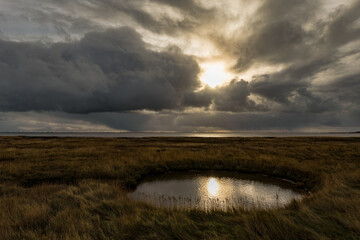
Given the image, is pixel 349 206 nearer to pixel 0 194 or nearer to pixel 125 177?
pixel 125 177

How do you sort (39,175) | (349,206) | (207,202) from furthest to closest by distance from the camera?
1. (39,175)
2. (207,202)
3. (349,206)

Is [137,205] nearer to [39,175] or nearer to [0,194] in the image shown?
[0,194]

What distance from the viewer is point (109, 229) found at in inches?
245

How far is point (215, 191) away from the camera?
1302 centimetres

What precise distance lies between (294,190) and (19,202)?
1710 centimetres

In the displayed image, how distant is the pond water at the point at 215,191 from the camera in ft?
34.5

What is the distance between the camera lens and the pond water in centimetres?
1052

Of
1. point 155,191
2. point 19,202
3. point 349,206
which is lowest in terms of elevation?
point 155,191

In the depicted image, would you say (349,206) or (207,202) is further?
(207,202)

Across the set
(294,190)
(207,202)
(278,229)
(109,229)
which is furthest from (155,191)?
(294,190)

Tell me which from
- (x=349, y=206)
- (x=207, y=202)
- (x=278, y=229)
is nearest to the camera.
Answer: (x=278, y=229)

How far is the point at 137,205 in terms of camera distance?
875cm

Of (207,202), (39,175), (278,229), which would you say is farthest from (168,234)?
(39,175)

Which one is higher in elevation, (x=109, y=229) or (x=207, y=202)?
(x=109, y=229)
